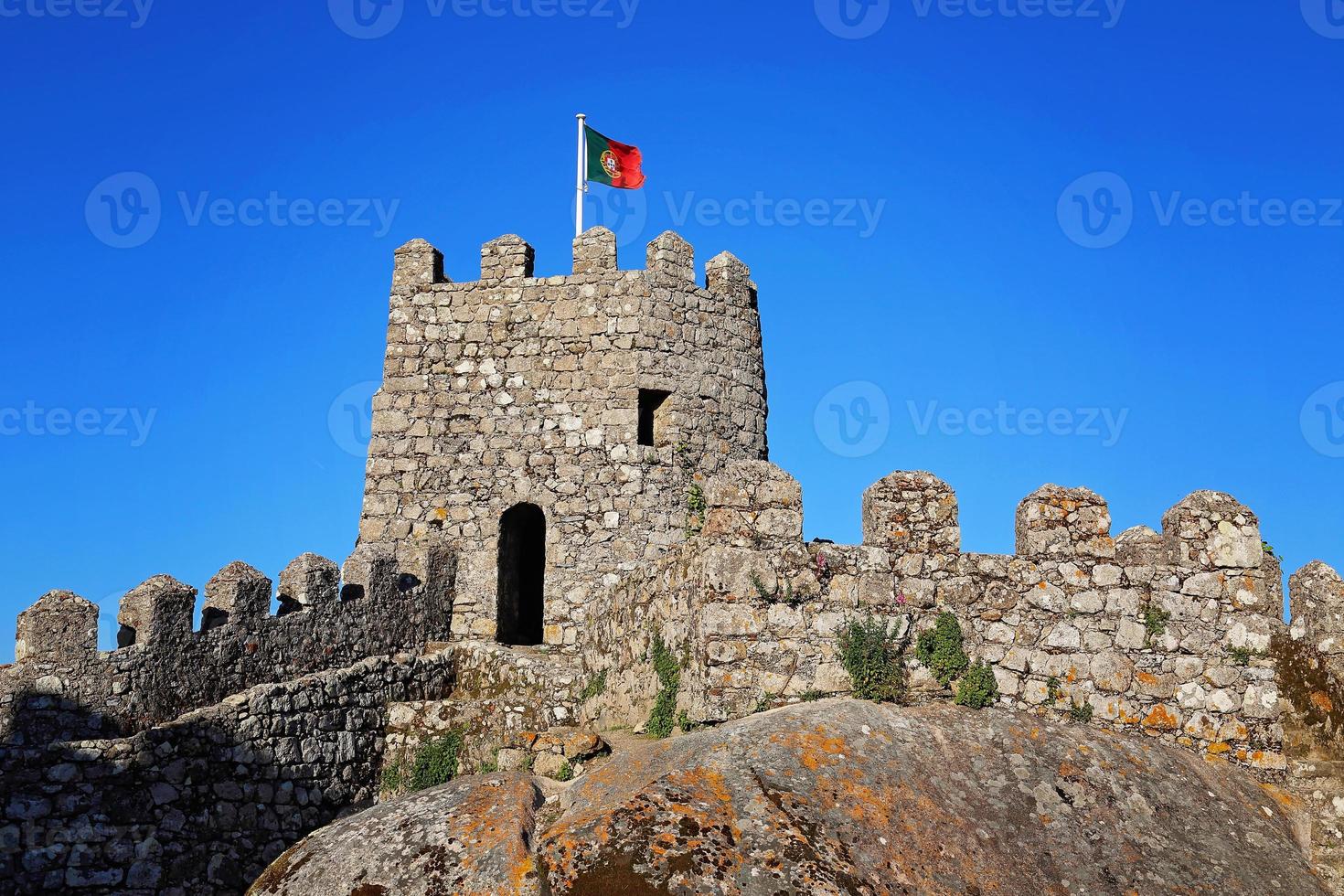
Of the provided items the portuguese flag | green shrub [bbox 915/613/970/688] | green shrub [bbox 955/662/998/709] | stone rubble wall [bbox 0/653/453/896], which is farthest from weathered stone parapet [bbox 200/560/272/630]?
the portuguese flag

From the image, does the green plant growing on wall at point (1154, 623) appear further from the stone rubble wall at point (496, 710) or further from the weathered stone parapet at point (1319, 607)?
the stone rubble wall at point (496, 710)

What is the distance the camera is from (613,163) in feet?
71.5

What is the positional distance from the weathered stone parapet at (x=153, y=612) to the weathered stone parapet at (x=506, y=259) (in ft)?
26.5

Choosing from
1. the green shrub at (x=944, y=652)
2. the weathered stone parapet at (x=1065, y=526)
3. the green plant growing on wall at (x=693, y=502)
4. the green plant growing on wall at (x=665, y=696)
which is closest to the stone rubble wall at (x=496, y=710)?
the green plant growing on wall at (x=665, y=696)

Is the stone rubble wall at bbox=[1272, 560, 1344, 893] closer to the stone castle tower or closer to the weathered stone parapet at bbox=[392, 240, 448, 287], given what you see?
the stone castle tower

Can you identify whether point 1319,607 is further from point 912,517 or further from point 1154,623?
point 912,517

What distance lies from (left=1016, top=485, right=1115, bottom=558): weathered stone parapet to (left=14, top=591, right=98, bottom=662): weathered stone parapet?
912 centimetres

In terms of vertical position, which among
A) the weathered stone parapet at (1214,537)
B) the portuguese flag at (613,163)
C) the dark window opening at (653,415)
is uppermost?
the portuguese flag at (613,163)

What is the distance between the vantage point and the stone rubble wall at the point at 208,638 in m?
12.3

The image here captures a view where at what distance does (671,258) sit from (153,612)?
32.5ft

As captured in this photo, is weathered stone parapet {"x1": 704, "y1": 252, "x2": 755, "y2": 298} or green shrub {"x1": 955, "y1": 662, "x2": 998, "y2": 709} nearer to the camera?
green shrub {"x1": 955, "y1": 662, "x2": 998, "y2": 709}

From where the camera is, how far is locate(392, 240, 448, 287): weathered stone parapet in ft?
66.2

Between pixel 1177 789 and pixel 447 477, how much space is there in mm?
12411

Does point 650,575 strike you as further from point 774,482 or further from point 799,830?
point 799,830
